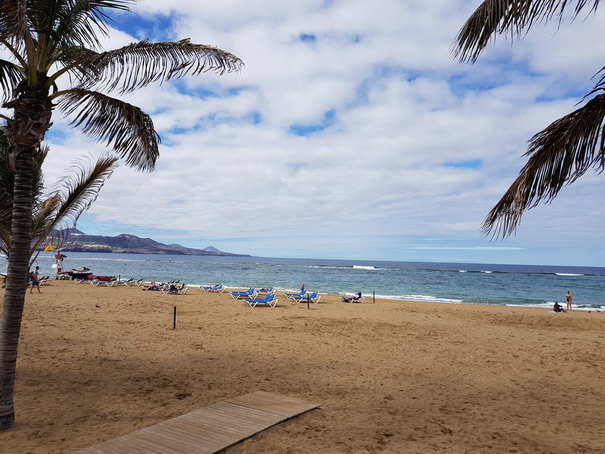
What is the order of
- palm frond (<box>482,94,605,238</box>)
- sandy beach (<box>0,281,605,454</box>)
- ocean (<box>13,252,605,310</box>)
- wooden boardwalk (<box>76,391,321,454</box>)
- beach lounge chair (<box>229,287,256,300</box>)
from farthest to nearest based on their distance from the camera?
1. ocean (<box>13,252,605,310</box>)
2. beach lounge chair (<box>229,287,256,300</box>)
3. sandy beach (<box>0,281,605,454</box>)
4. wooden boardwalk (<box>76,391,321,454</box>)
5. palm frond (<box>482,94,605,238</box>)

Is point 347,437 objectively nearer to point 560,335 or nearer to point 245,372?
point 245,372

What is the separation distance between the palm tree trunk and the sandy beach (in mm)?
859

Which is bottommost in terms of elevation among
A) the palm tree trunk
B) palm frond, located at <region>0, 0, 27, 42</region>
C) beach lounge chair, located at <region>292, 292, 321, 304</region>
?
beach lounge chair, located at <region>292, 292, 321, 304</region>

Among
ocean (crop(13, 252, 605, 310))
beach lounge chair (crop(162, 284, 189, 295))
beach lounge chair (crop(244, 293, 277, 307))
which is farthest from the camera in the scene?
ocean (crop(13, 252, 605, 310))

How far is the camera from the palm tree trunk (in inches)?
160

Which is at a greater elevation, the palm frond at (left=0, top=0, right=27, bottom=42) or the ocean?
the palm frond at (left=0, top=0, right=27, bottom=42)

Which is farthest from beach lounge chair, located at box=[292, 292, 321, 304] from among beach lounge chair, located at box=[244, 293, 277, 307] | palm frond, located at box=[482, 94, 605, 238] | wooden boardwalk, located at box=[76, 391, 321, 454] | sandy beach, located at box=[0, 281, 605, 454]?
palm frond, located at box=[482, 94, 605, 238]

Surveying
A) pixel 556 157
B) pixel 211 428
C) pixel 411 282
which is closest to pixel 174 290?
pixel 211 428

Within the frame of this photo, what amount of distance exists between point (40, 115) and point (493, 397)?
7185 millimetres

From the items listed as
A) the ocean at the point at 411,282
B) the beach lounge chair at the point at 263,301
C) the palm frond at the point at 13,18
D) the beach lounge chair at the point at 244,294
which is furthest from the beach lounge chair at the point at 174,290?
the palm frond at the point at 13,18

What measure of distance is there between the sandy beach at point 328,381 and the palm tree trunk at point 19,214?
859 millimetres

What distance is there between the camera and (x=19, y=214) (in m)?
4.27

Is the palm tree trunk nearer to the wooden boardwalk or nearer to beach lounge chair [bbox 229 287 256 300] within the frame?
the wooden boardwalk

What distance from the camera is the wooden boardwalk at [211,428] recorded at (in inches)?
158
